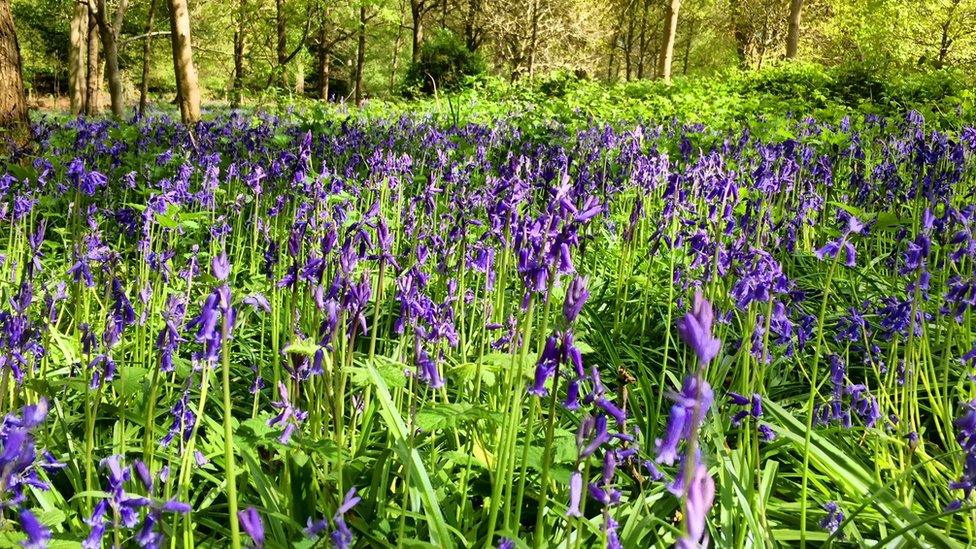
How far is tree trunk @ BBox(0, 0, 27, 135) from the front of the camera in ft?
21.8

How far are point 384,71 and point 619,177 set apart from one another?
44.5 metres

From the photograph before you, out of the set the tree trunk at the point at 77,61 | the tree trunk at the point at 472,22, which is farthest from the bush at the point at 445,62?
the tree trunk at the point at 77,61

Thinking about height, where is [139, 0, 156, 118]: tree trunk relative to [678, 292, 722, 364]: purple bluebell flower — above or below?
above

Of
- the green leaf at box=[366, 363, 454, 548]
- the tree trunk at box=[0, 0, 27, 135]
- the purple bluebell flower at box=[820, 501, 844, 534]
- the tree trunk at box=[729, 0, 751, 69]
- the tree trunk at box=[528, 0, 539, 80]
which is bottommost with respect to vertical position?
the purple bluebell flower at box=[820, 501, 844, 534]

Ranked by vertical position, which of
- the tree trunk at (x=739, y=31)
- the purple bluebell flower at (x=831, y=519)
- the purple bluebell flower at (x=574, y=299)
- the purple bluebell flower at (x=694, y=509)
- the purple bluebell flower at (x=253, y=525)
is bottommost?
the purple bluebell flower at (x=831, y=519)

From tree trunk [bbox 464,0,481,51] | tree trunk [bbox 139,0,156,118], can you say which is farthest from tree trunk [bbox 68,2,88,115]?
tree trunk [bbox 464,0,481,51]

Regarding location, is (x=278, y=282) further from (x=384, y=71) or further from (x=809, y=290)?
(x=384, y=71)

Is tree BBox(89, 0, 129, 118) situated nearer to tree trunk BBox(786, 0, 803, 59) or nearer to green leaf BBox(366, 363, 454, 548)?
green leaf BBox(366, 363, 454, 548)

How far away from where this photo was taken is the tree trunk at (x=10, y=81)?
21.8ft

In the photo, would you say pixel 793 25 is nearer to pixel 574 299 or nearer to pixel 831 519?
pixel 831 519

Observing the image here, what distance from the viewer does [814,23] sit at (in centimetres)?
3791

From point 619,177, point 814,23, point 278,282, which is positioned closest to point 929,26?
point 814,23

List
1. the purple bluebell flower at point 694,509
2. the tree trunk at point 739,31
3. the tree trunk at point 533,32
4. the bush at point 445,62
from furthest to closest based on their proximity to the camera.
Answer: the tree trunk at point 739,31
the tree trunk at point 533,32
the bush at point 445,62
the purple bluebell flower at point 694,509

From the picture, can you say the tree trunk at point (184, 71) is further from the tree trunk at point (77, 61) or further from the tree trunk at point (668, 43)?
the tree trunk at point (668, 43)
